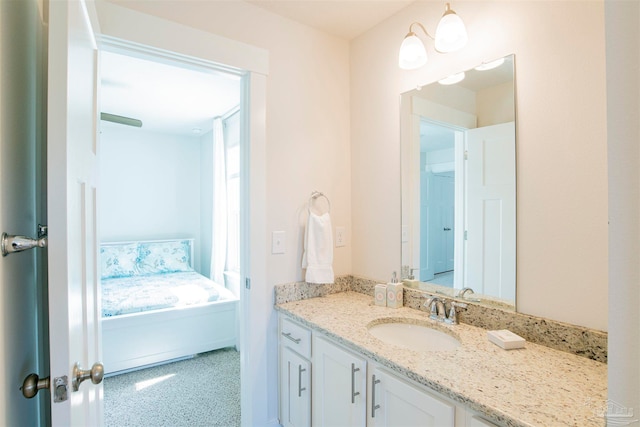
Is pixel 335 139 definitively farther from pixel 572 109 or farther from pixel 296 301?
pixel 572 109

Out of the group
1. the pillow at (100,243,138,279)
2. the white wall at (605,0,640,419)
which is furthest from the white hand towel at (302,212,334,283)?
the pillow at (100,243,138,279)

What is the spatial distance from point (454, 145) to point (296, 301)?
3.89 ft

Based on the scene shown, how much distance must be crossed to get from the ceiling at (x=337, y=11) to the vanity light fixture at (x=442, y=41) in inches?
10.8

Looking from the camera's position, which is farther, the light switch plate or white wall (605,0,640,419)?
the light switch plate

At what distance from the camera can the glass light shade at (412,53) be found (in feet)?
5.20

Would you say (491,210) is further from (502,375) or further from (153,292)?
(153,292)

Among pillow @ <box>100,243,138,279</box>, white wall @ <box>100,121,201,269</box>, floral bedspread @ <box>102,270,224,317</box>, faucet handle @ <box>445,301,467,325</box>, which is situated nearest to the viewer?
faucet handle @ <box>445,301,467,325</box>

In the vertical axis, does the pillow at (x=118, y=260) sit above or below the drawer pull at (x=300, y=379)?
above

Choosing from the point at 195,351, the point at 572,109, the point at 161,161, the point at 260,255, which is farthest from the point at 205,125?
the point at 572,109

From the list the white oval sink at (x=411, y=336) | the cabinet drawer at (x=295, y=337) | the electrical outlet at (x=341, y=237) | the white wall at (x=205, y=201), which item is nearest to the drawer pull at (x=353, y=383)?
the white oval sink at (x=411, y=336)

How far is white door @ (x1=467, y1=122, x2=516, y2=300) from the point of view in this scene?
4.51 feet

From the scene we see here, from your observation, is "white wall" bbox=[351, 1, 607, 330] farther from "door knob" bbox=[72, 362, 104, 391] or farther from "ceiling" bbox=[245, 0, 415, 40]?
"door knob" bbox=[72, 362, 104, 391]

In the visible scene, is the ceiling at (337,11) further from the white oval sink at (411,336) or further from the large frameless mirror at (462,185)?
the white oval sink at (411,336)

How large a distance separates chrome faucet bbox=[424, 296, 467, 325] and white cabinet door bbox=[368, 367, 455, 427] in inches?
18.7
